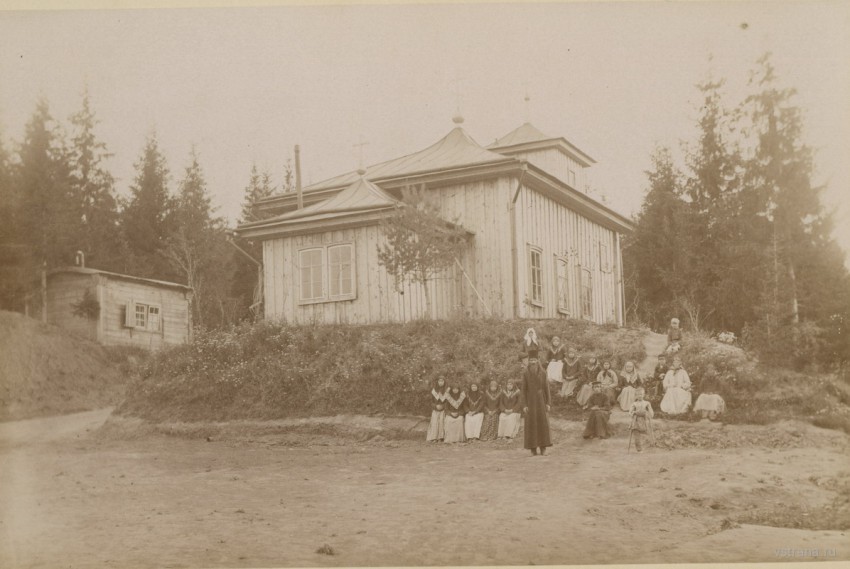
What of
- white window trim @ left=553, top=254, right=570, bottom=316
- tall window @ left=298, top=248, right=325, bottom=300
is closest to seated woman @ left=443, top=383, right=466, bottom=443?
tall window @ left=298, top=248, right=325, bottom=300

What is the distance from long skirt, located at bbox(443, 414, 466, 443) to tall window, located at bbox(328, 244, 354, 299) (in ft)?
19.7

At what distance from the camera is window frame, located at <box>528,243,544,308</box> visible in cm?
2397

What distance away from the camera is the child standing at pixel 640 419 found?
16281mm

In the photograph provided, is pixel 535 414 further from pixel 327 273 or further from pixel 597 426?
pixel 327 273

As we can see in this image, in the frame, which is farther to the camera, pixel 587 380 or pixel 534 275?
pixel 534 275

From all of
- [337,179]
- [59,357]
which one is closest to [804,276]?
[337,179]

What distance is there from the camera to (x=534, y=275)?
24.4 meters

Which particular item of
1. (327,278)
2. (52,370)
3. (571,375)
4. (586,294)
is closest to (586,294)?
(586,294)

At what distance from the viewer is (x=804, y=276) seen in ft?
54.3

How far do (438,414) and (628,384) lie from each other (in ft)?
11.5

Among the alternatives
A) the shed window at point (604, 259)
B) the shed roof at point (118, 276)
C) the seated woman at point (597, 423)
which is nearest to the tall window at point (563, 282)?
the shed window at point (604, 259)

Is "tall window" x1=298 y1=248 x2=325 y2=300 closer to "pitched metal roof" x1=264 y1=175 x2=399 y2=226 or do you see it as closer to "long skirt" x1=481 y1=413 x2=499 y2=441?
"pitched metal roof" x1=264 y1=175 x2=399 y2=226

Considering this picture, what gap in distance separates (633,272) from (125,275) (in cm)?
1626

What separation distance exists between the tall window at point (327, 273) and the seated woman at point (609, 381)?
7.21m
